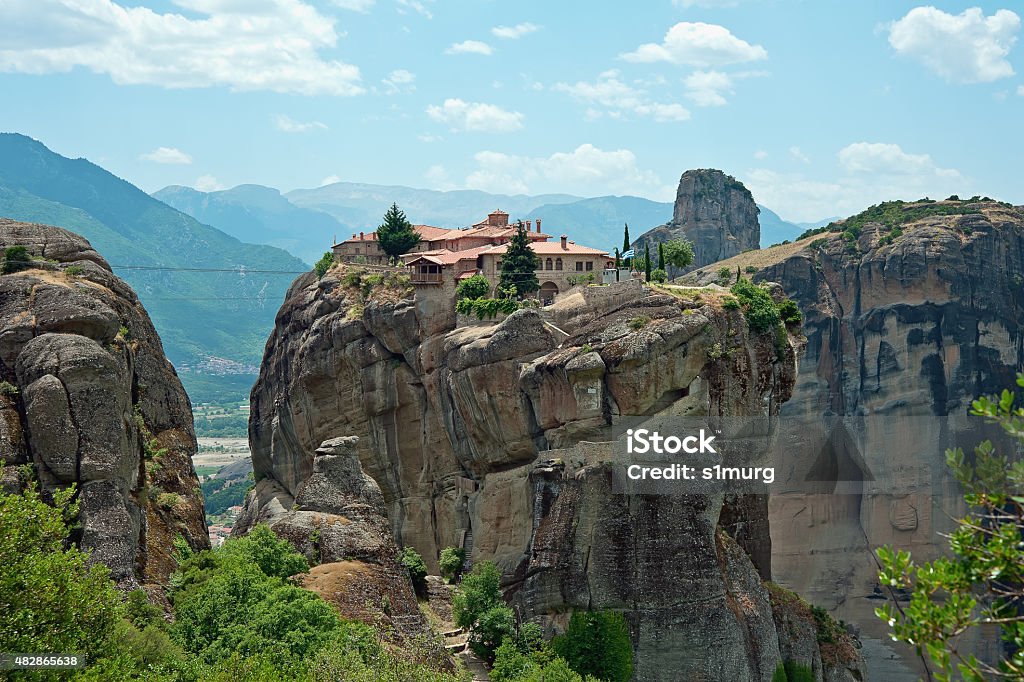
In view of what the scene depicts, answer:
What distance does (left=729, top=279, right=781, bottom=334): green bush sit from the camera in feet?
266

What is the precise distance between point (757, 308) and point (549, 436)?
43.6ft

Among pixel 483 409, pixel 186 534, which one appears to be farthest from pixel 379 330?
pixel 186 534

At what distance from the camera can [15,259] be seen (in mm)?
64000

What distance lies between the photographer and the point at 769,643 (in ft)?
237

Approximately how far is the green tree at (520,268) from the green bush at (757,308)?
38.9ft

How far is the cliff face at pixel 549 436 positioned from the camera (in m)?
71.1

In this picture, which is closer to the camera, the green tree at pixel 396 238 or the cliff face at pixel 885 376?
the green tree at pixel 396 238

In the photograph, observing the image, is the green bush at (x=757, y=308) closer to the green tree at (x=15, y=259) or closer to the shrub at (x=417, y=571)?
the shrub at (x=417, y=571)

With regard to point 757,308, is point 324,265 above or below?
above

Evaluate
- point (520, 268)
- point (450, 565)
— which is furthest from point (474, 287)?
point (450, 565)

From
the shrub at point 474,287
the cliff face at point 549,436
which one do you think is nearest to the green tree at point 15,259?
the cliff face at point 549,436

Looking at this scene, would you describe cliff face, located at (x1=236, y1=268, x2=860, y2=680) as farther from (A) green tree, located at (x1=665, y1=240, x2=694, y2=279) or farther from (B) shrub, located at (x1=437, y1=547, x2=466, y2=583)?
(A) green tree, located at (x1=665, y1=240, x2=694, y2=279)

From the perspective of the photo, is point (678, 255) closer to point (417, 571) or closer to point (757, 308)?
point (757, 308)

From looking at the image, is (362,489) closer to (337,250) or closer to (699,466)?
(699,466)
